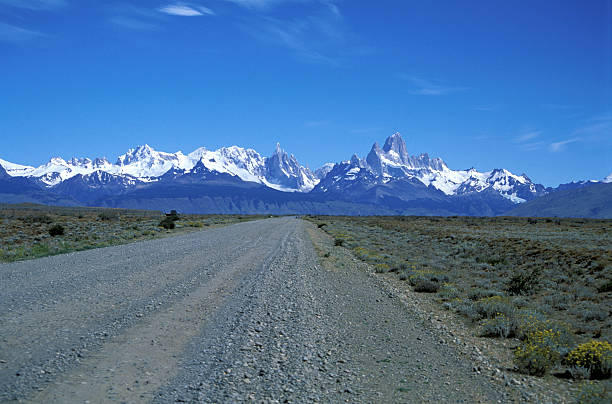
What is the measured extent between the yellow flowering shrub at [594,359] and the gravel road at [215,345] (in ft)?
6.16

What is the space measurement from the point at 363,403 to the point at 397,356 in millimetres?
2235

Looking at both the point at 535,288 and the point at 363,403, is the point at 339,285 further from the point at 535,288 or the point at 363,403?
the point at 363,403

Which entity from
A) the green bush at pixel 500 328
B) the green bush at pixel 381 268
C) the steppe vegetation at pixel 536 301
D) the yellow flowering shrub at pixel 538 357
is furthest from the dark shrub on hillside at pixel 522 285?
the yellow flowering shrub at pixel 538 357

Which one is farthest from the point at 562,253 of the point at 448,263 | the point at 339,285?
the point at 339,285

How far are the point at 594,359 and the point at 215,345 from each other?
6433mm

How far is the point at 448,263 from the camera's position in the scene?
74.6ft

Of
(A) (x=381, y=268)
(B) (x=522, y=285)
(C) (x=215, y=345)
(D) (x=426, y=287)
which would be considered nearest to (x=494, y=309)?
(D) (x=426, y=287)

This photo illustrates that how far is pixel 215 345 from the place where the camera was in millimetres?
7730

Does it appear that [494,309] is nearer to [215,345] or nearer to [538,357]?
[538,357]

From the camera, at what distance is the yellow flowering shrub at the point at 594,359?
7.24m

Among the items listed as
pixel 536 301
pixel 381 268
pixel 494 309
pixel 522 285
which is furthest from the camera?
pixel 381 268

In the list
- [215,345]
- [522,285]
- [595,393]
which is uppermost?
[522,285]

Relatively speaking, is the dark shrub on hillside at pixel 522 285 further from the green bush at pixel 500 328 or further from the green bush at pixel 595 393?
the green bush at pixel 595 393

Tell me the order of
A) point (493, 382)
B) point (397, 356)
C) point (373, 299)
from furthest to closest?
1. point (373, 299)
2. point (397, 356)
3. point (493, 382)
